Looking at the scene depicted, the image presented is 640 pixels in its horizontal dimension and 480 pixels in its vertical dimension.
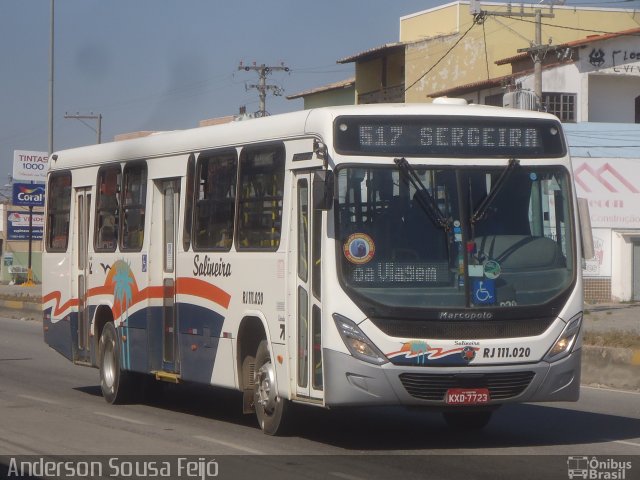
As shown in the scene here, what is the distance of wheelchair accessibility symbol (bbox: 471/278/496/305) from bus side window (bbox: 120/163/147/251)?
518 centimetres

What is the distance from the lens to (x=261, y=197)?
451 inches

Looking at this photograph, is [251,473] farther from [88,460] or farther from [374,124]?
[374,124]

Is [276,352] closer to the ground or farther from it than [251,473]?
farther from it

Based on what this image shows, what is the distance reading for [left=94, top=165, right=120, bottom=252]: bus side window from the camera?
48.7ft

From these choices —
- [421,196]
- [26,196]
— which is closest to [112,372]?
[421,196]

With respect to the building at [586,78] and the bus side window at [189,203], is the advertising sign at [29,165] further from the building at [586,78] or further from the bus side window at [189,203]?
the bus side window at [189,203]

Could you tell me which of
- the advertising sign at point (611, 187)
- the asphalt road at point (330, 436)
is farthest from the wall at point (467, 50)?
the asphalt road at point (330, 436)

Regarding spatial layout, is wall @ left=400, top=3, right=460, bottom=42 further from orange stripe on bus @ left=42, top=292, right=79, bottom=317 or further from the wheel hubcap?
the wheel hubcap

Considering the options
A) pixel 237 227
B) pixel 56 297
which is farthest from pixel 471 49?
pixel 237 227

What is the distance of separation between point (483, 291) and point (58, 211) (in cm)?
830

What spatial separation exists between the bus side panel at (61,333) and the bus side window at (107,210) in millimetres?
1315

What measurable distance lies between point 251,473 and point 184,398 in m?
6.35

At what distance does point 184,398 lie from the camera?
50.6ft

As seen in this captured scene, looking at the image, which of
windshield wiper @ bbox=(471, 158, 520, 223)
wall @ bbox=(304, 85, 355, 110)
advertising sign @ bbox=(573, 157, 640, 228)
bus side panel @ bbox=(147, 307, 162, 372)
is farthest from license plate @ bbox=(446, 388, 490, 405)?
wall @ bbox=(304, 85, 355, 110)
